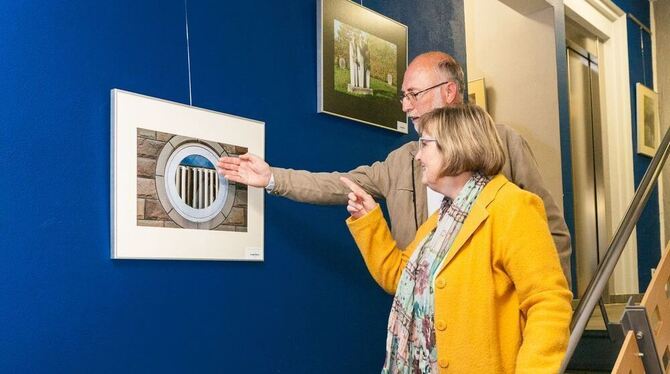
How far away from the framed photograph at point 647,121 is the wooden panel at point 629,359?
3.87 metres

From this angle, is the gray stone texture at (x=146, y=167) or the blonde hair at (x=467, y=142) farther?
the gray stone texture at (x=146, y=167)

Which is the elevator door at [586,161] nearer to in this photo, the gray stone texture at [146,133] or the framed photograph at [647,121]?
the framed photograph at [647,121]

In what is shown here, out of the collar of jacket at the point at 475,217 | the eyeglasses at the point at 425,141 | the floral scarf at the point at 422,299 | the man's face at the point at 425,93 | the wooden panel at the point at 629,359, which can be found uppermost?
the man's face at the point at 425,93

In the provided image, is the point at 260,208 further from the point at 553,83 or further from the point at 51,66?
the point at 553,83

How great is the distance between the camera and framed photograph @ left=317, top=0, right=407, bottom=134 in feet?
8.67

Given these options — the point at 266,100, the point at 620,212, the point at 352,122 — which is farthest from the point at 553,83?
the point at 266,100

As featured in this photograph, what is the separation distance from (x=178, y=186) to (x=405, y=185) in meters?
0.77

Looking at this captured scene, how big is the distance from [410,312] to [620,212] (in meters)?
4.38

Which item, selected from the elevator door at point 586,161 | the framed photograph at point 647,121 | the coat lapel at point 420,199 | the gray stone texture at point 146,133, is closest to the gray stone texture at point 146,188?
the gray stone texture at point 146,133

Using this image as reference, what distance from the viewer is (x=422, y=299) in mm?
1824

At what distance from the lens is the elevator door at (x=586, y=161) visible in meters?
5.43

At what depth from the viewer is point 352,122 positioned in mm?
2803

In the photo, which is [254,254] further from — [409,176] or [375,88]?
[375,88]

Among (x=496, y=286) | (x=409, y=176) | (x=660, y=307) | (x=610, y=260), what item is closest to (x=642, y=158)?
(x=660, y=307)
